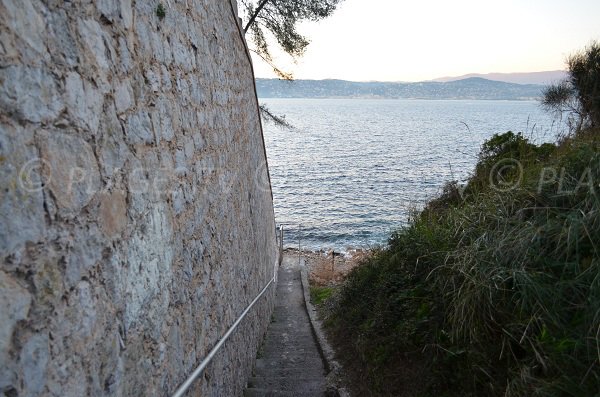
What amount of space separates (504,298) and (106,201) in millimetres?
2934

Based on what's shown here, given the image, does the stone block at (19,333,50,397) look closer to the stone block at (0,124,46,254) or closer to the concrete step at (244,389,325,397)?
the stone block at (0,124,46,254)

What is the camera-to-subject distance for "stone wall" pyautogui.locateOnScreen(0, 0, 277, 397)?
1526 millimetres

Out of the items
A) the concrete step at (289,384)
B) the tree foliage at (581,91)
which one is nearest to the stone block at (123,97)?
the concrete step at (289,384)

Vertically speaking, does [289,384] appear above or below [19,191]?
below

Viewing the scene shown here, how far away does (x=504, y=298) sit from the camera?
3436 millimetres

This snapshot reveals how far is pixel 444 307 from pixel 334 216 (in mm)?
23372

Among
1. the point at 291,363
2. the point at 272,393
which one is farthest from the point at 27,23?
the point at 291,363

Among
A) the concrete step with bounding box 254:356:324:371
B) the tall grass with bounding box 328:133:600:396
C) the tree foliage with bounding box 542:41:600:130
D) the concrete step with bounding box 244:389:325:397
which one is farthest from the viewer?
the tree foliage with bounding box 542:41:600:130

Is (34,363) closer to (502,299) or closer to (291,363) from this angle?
(502,299)

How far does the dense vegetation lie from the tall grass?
1 cm

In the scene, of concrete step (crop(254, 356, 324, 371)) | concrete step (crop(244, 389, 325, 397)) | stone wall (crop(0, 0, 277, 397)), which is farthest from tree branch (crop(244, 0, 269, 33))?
concrete step (crop(244, 389, 325, 397))

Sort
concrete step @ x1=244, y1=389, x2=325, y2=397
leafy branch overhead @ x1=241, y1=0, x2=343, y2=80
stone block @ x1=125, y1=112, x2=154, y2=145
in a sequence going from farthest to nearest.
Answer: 1. leafy branch overhead @ x1=241, y1=0, x2=343, y2=80
2. concrete step @ x1=244, y1=389, x2=325, y2=397
3. stone block @ x1=125, y1=112, x2=154, y2=145

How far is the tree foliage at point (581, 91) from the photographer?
380 inches

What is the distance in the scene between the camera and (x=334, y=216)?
90.5ft
